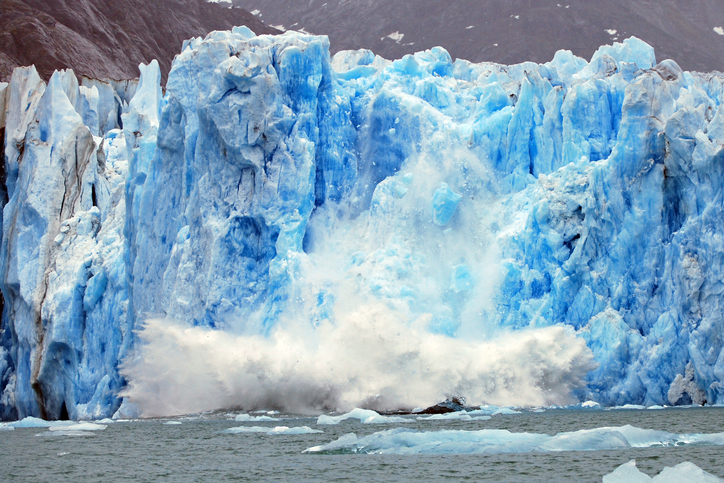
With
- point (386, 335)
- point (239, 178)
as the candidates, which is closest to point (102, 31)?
point (239, 178)

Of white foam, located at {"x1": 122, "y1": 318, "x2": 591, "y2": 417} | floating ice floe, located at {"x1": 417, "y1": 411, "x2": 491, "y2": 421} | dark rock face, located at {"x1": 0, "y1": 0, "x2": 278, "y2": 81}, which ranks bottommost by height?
floating ice floe, located at {"x1": 417, "y1": 411, "x2": 491, "y2": 421}

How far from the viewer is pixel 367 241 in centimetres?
2294

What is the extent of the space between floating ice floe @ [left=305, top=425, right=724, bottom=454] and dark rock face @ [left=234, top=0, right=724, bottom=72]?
49638 millimetres

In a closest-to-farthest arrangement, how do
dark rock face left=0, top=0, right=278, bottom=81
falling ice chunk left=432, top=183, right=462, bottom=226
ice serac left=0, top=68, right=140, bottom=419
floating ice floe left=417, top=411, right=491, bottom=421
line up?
1. floating ice floe left=417, top=411, right=491, bottom=421
2. falling ice chunk left=432, top=183, right=462, bottom=226
3. ice serac left=0, top=68, right=140, bottom=419
4. dark rock face left=0, top=0, right=278, bottom=81

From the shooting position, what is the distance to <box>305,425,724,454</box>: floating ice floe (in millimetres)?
10773

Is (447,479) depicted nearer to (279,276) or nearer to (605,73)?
(279,276)

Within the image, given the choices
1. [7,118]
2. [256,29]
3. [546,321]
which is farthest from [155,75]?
[256,29]

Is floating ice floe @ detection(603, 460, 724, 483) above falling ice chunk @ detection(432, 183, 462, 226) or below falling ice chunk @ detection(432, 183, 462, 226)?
below

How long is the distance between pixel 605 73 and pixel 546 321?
8379 mm

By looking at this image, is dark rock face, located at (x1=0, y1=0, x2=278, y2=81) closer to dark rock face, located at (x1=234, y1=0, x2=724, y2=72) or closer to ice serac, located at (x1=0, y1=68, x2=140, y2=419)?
dark rock face, located at (x1=234, y1=0, x2=724, y2=72)

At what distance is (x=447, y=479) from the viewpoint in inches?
367

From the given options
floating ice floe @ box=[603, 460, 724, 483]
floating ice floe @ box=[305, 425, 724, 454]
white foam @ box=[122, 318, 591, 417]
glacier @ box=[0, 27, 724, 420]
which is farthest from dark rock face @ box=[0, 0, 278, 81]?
floating ice floe @ box=[603, 460, 724, 483]

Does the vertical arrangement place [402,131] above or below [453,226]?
above

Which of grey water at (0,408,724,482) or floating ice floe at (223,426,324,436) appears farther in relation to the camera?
floating ice floe at (223,426,324,436)
